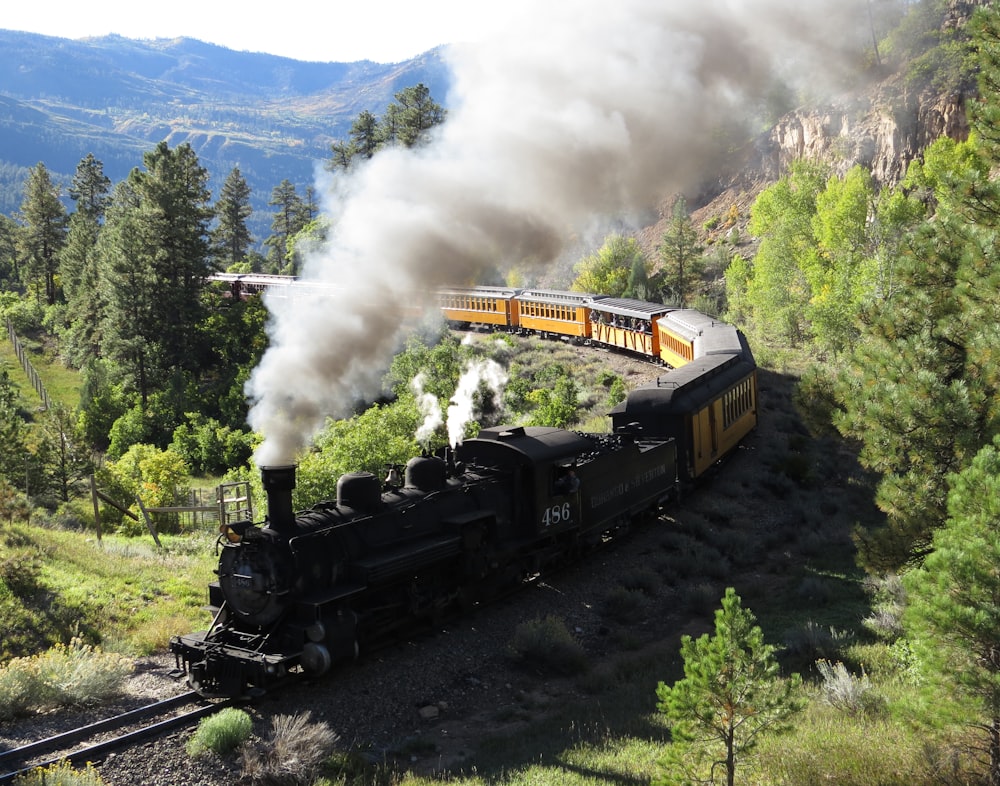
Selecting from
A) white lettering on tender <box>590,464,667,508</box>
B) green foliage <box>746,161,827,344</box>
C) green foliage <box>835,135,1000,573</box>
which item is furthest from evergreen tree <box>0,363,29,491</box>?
green foliage <box>746,161,827,344</box>

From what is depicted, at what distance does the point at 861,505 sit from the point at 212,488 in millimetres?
29426

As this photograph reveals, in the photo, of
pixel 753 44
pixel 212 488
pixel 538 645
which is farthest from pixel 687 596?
pixel 212 488

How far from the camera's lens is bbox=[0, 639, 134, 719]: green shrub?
11.2m

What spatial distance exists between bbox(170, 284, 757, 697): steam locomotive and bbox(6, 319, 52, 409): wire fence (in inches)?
1803

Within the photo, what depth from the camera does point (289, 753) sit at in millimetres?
9961

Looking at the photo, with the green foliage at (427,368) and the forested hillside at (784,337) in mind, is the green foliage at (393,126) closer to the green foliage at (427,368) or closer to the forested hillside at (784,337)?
the forested hillside at (784,337)

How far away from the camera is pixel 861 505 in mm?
22328

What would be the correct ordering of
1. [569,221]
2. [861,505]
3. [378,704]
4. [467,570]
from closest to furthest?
[378,704]
[467,570]
[861,505]
[569,221]

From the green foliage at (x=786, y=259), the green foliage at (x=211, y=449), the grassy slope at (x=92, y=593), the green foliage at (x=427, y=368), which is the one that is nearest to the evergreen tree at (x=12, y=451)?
the grassy slope at (x=92, y=593)

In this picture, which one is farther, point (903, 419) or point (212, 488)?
point (212, 488)

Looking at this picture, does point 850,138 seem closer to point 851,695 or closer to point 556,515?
point 556,515

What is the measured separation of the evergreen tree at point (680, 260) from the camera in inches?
2463

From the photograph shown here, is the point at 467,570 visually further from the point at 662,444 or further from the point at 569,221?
the point at 569,221

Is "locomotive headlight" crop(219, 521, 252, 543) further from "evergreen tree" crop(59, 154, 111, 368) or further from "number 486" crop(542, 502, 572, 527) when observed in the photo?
"evergreen tree" crop(59, 154, 111, 368)
